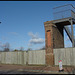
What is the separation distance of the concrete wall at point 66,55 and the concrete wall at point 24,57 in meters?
2.45

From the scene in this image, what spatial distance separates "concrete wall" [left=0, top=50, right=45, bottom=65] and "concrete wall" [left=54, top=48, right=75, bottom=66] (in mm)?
2449

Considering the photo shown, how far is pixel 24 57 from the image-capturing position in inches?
886

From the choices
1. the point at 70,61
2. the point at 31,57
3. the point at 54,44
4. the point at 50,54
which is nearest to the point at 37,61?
the point at 31,57

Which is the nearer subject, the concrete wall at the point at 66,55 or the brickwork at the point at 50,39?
the concrete wall at the point at 66,55

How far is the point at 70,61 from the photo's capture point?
17234mm

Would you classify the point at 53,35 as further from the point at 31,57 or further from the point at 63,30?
the point at 31,57

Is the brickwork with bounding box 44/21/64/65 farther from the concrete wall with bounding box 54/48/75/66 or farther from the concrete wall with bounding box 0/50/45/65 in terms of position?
the concrete wall with bounding box 0/50/45/65

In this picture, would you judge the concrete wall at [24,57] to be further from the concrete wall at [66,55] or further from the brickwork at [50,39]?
the concrete wall at [66,55]

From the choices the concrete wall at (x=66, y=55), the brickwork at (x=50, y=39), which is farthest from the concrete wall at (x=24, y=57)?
the concrete wall at (x=66, y=55)

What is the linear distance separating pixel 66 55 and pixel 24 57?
27.8 feet

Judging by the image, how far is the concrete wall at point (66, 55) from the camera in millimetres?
17159

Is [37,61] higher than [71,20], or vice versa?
[71,20]

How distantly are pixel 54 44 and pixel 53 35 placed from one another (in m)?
1.50

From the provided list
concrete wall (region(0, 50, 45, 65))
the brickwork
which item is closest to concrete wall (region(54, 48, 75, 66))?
the brickwork
